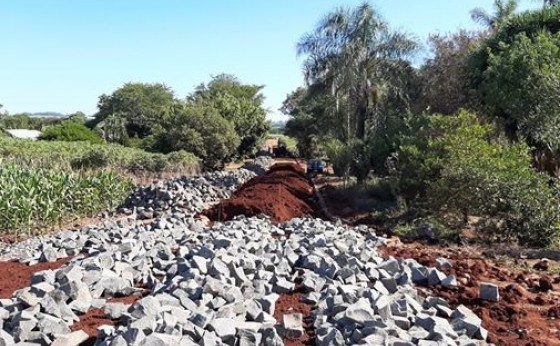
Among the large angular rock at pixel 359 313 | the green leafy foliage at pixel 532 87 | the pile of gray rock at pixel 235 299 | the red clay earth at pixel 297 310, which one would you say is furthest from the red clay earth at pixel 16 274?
the green leafy foliage at pixel 532 87

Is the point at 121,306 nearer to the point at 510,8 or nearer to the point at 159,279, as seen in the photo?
the point at 159,279

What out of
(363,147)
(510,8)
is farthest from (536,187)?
(510,8)

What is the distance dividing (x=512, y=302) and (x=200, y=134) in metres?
28.2

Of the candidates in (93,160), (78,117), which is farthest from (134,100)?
(93,160)

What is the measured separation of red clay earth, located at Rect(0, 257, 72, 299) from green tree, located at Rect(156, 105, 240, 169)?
990 inches

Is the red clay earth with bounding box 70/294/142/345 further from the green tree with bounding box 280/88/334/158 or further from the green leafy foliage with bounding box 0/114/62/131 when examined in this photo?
the green leafy foliage with bounding box 0/114/62/131

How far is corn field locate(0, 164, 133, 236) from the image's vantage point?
41.1 feet

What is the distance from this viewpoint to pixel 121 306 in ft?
15.9

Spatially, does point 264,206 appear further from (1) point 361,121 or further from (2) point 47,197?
(1) point 361,121

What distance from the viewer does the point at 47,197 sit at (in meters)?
13.4

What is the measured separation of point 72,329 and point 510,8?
1125 inches

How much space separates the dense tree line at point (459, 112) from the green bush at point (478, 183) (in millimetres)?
22

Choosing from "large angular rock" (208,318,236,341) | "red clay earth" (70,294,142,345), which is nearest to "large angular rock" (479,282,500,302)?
"large angular rock" (208,318,236,341)

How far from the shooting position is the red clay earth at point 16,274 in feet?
19.6
